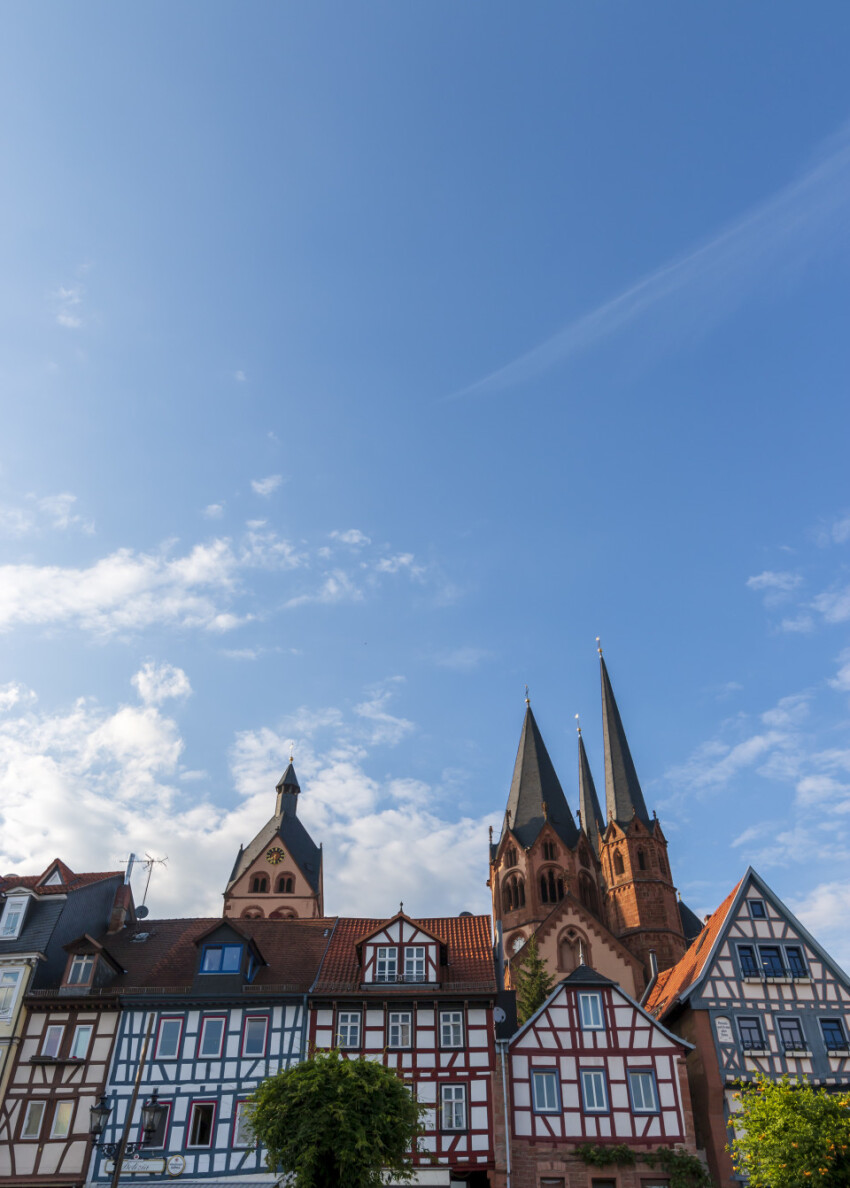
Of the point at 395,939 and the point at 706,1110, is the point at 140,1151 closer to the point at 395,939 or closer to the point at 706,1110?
the point at 395,939

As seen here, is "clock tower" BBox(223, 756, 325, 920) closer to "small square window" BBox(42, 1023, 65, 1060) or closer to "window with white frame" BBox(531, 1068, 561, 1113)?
"small square window" BBox(42, 1023, 65, 1060)

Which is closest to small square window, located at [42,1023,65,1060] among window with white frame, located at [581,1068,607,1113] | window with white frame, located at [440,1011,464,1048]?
window with white frame, located at [440,1011,464,1048]

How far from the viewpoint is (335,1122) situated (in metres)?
21.4

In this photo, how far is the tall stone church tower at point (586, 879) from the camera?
5384 centimetres

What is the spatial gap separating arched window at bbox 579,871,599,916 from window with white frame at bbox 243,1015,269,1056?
3655 centimetres

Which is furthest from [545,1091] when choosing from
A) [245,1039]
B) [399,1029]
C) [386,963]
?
[245,1039]

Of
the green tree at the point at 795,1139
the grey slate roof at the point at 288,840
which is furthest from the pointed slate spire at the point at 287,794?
the green tree at the point at 795,1139

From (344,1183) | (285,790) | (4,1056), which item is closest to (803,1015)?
(344,1183)

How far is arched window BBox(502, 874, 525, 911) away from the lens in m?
59.9

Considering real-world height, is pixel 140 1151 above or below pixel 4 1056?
below

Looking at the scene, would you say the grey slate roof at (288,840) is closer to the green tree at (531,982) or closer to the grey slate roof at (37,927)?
the green tree at (531,982)

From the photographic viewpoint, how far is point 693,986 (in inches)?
1150

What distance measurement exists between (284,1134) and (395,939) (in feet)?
31.1

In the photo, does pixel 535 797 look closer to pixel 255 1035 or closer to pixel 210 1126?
pixel 255 1035
